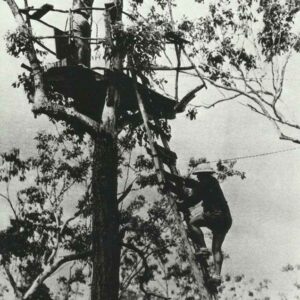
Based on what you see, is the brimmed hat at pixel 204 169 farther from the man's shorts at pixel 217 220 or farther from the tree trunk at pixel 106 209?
the tree trunk at pixel 106 209

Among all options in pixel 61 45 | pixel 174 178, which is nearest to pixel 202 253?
pixel 174 178

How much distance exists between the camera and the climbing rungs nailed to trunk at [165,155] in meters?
6.42

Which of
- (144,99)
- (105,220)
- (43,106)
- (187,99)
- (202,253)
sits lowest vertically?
(202,253)

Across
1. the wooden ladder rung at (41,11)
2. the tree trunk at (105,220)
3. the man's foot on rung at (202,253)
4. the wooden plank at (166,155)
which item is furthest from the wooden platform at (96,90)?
the man's foot on rung at (202,253)

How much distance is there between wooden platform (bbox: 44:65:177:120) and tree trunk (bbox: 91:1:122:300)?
34 centimetres

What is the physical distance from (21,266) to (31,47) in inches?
560

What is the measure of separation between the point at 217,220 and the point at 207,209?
213 mm

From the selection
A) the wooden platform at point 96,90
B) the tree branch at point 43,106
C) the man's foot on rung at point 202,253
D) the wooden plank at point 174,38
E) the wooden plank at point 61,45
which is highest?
the wooden plank at point 174,38

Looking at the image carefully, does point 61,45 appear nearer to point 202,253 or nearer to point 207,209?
point 207,209

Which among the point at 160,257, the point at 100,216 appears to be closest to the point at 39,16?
the point at 100,216

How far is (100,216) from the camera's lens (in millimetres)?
6996

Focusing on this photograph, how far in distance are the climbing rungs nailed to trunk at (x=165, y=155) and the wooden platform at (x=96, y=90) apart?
2.06 m

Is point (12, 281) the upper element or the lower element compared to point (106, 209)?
upper

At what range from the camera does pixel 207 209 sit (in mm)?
6598
